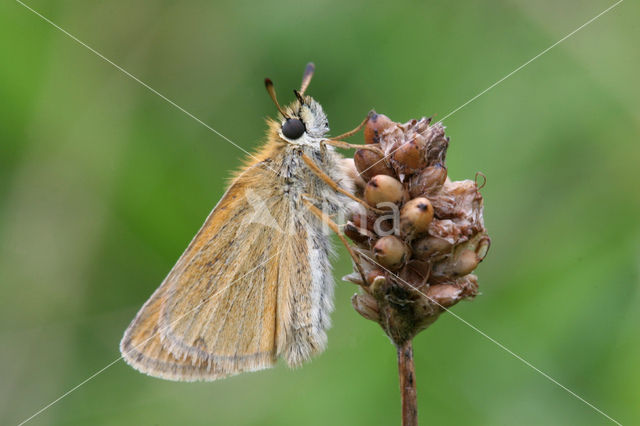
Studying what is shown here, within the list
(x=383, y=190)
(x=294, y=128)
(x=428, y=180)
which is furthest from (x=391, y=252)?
(x=294, y=128)

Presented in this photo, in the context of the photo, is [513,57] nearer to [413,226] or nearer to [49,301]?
[413,226]

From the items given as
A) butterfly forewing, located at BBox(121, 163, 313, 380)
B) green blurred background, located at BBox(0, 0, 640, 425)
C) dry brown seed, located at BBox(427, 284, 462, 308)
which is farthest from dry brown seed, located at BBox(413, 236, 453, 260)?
green blurred background, located at BBox(0, 0, 640, 425)

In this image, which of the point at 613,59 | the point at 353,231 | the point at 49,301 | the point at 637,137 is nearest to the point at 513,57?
the point at 613,59

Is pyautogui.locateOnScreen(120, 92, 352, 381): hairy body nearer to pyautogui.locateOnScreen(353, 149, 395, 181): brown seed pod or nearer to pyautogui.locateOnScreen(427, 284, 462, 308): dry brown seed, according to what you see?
pyautogui.locateOnScreen(353, 149, 395, 181): brown seed pod

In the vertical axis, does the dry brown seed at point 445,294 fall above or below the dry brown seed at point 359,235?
below

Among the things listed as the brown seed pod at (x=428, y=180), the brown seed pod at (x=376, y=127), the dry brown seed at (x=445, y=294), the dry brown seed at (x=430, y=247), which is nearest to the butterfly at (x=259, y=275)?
the brown seed pod at (x=376, y=127)

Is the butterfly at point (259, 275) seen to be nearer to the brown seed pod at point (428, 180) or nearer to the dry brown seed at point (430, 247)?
the brown seed pod at point (428, 180)
